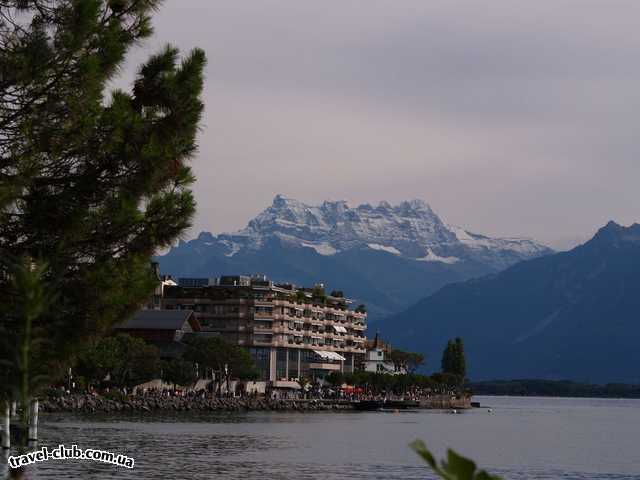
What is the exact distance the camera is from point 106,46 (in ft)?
101

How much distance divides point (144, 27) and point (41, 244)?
21.8 feet

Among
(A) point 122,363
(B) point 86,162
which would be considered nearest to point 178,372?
(A) point 122,363

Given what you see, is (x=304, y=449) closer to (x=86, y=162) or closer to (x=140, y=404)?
(x=86, y=162)

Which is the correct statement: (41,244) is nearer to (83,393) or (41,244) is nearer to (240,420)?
(240,420)

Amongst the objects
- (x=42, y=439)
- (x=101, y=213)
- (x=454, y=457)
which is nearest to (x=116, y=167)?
(x=101, y=213)

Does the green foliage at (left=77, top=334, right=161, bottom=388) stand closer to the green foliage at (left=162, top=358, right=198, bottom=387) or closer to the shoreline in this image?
the green foliage at (left=162, top=358, right=198, bottom=387)

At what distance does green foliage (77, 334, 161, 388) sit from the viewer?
558 ft

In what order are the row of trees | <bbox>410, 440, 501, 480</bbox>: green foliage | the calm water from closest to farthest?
<bbox>410, 440, 501, 480</bbox>: green foliage
the calm water
the row of trees

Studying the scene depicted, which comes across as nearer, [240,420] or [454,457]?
[454,457]

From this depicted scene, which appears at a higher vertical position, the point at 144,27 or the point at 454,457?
the point at 144,27

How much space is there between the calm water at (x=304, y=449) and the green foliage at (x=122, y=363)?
72.6 ft

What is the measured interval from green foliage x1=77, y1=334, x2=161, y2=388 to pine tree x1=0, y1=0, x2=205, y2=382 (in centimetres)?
13859

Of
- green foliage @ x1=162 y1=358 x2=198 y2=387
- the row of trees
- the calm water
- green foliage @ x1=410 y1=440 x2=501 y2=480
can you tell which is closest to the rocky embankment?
green foliage @ x1=162 y1=358 x2=198 y2=387

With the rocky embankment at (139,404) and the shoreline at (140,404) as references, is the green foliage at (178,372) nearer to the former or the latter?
the shoreline at (140,404)
